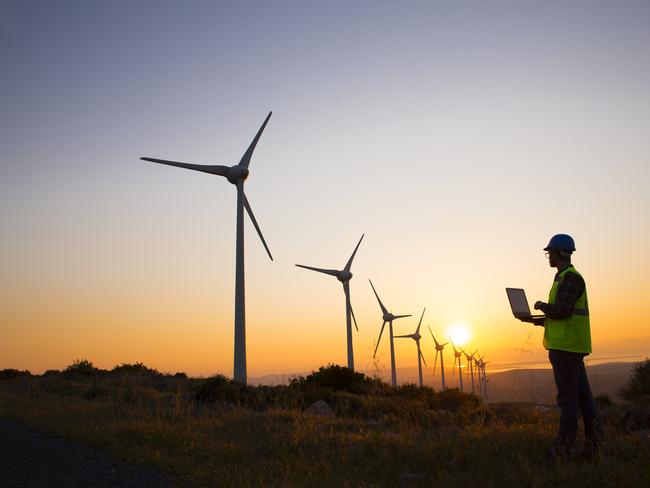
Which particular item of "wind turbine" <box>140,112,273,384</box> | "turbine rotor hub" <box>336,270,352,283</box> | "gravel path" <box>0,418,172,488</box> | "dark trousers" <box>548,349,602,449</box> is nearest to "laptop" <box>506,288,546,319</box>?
"dark trousers" <box>548,349,602,449</box>

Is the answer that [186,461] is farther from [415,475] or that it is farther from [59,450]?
[415,475]

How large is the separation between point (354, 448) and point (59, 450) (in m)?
4.61

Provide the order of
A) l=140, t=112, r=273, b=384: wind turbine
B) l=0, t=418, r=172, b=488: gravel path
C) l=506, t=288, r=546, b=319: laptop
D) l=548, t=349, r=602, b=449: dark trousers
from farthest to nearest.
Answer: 1. l=140, t=112, r=273, b=384: wind turbine
2. l=506, t=288, r=546, b=319: laptop
3. l=548, t=349, r=602, b=449: dark trousers
4. l=0, t=418, r=172, b=488: gravel path

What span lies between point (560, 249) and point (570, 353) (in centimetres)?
142

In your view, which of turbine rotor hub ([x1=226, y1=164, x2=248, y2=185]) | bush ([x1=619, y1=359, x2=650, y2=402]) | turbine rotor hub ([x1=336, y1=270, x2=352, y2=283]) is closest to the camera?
bush ([x1=619, y1=359, x2=650, y2=402])

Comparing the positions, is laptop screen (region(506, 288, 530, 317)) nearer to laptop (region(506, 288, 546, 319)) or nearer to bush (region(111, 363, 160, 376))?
laptop (region(506, 288, 546, 319))

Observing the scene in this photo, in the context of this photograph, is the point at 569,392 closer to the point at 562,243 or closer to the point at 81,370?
the point at 562,243

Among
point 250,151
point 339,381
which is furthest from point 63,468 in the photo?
point 250,151

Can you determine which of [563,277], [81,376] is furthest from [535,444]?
[81,376]

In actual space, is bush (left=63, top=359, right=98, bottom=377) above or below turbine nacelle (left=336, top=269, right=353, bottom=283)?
below

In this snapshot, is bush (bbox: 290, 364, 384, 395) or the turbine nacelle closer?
bush (bbox: 290, 364, 384, 395)

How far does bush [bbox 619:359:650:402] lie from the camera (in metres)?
25.1

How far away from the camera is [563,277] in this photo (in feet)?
25.1

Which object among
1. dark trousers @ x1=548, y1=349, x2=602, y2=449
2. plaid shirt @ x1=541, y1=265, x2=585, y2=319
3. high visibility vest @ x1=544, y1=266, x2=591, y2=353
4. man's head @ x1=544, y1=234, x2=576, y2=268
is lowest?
dark trousers @ x1=548, y1=349, x2=602, y2=449
